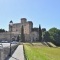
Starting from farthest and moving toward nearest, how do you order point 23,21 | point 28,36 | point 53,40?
point 23,21 < point 28,36 < point 53,40

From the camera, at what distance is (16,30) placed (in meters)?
165

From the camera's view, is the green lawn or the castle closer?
the green lawn

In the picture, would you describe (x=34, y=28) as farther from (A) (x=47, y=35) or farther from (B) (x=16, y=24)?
(A) (x=47, y=35)

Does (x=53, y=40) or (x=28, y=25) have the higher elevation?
(x=28, y=25)

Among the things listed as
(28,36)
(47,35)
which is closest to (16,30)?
(28,36)

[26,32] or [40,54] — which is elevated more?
[26,32]

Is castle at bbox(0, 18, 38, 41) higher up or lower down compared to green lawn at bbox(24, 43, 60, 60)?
higher up

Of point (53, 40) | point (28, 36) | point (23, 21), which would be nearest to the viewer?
point (53, 40)

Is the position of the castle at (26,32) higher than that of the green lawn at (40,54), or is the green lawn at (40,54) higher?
the castle at (26,32)

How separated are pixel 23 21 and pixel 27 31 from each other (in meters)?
10.8

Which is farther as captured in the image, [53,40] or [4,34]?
[4,34]

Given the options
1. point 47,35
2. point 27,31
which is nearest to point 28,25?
point 27,31

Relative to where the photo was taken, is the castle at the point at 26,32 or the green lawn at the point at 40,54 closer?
the green lawn at the point at 40,54

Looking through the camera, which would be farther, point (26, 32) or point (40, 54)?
point (26, 32)
